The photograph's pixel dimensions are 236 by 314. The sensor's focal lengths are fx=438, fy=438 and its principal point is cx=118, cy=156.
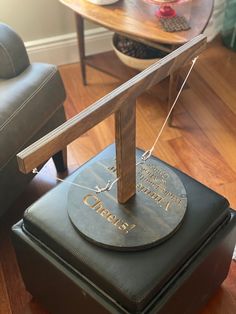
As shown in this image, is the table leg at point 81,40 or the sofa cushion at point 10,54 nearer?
the sofa cushion at point 10,54

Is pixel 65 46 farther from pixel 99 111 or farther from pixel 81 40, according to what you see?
pixel 99 111

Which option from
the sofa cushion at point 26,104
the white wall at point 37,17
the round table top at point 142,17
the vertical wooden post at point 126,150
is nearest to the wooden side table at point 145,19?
the round table top at point 142,17

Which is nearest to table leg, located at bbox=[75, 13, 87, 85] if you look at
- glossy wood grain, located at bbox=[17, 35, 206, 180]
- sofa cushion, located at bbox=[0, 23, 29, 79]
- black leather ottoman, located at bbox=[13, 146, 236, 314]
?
sofa cushion, located at bbox=[0, 23, 29, 79]

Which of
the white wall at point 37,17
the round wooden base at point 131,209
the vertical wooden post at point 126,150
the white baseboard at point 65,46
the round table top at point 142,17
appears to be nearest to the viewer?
the vertical wooden post at point 126,150

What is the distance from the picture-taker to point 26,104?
4.41ft

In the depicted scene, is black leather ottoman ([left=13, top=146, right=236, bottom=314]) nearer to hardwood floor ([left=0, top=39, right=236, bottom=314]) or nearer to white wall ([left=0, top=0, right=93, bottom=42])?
hardwood floor ([left=0, top=39, right=236, bottom=314])

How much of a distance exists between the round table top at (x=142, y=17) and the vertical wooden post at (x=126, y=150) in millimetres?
766

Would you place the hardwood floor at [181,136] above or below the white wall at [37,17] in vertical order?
below

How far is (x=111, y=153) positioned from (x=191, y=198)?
0.86 ft

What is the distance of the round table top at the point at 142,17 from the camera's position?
1.66 meters

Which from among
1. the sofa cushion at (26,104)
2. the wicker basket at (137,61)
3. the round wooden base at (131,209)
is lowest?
the wicker basket at (137,61)

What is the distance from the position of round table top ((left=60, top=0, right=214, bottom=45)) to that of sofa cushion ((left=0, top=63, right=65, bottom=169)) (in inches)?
16.1

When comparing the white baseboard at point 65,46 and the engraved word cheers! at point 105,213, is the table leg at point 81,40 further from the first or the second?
the engraved word cheers! at point 105,213

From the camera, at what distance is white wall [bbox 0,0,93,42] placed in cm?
208
